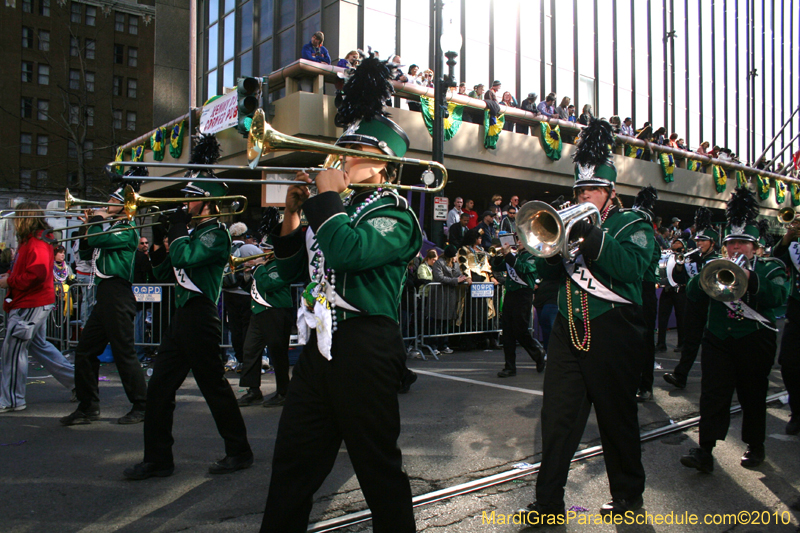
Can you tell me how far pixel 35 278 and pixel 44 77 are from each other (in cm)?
5098

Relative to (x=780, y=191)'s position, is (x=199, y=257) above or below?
below

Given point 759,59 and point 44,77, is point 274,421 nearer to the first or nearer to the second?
point 759,59

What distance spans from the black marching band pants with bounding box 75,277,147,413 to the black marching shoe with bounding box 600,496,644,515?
13.5 feet

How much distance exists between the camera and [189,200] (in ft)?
13.9

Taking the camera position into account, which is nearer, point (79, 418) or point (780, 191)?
point (79, 418)

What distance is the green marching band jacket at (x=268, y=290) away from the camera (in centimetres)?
654

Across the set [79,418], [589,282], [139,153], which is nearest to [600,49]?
[139,153]

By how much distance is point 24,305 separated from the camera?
238 inches

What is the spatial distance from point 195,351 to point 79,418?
2.24 meters

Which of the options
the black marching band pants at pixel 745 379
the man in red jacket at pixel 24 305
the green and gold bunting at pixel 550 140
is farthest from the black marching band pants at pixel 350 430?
the green and gold bunting at pixel 550 140

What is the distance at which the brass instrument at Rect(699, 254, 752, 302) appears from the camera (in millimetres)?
4441

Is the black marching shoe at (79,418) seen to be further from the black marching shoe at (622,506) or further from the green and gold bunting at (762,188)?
the green and gold bunting at (762,188)

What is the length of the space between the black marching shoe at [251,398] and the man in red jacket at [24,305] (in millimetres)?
1964

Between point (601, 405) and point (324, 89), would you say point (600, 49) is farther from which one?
point (601, 405)
